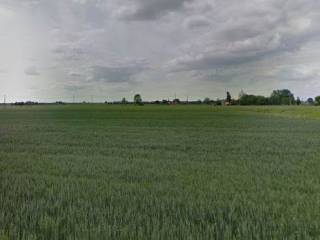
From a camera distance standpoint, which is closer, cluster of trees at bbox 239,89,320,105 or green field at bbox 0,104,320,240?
green field at bbox 0,104,320,240

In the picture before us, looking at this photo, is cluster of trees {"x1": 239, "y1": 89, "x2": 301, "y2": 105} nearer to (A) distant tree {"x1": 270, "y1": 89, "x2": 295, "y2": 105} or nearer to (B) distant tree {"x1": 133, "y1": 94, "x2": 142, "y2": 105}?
(A) distant tree {"x1": 270, "y1": 89, "x2": 295, "y2": 105}

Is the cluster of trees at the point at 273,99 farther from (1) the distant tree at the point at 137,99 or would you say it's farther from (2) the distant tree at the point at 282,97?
(1) the distant tree at the point at 137,99

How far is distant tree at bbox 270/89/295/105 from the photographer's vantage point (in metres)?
171

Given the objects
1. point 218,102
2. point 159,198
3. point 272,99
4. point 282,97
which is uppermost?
point 282,97

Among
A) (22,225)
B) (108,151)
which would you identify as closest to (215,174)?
(22,225)

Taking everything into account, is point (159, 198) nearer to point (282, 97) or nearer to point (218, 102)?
point (218, 102)

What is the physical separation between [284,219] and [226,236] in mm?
1515

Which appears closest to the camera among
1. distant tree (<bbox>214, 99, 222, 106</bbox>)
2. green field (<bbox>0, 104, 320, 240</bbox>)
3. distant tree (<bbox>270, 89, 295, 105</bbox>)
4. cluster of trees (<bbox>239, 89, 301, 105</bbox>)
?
green field (<bbox>0, 104, 320, 240</bbox>)

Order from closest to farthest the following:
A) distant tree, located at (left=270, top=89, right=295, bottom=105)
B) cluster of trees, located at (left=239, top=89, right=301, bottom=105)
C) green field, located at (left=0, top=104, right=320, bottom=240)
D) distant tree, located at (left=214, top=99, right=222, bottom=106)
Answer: green field, located at (left=0, top=104, right=320, bottom=240)
cluster of trees, located at (left=239, top=89, right=301, bottom=105)
distant tree, located at (left=270, top=89, right=295, bottom=105)
distant tree, located at (left=214, top=99, right=222, bottom=106)

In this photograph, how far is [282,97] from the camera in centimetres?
17838

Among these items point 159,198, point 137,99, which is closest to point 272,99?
point 137,99

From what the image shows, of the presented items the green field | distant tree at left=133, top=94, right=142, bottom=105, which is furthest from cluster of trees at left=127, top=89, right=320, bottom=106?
the green field

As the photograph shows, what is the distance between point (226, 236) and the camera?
16.8 feet

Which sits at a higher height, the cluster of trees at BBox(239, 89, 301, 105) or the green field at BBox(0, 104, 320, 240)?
the cluster of trees at BBox(239, 89, 301, 105)
